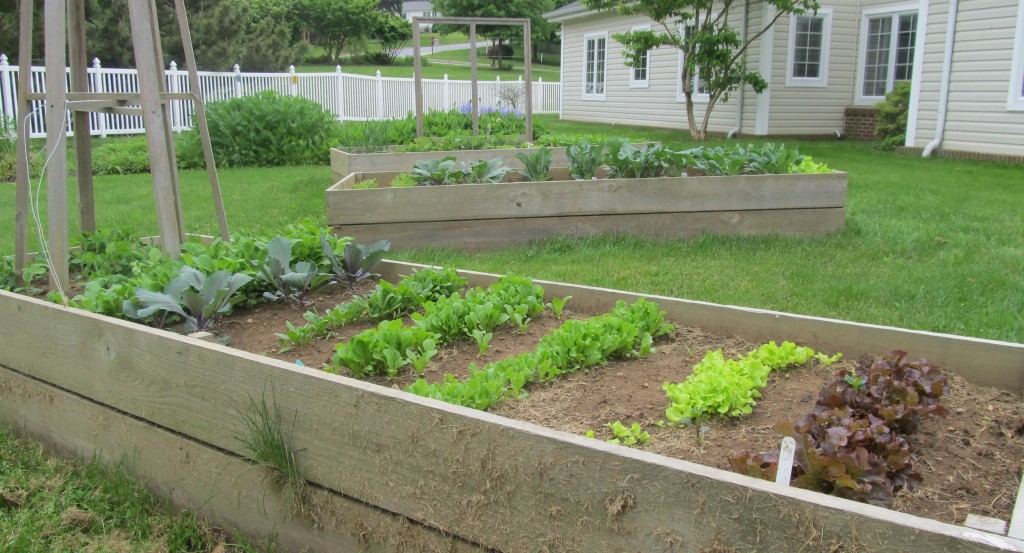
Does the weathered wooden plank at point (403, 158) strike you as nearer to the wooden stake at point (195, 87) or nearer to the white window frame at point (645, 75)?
the wooden stake at point (195, 87)

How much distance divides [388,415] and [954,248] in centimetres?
480

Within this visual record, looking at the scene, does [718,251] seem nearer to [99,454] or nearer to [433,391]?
[433,391]

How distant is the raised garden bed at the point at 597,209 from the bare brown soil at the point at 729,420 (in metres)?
2.48

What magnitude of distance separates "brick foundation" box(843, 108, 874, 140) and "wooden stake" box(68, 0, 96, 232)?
1465 cm

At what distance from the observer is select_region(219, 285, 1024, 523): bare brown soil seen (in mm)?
1925

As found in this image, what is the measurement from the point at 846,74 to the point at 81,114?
15150mm

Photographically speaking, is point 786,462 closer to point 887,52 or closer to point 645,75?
point 887,52

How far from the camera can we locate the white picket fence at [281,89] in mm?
17016

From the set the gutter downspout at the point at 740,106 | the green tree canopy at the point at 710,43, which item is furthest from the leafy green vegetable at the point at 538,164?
the gutter downspout at the point at 740,106

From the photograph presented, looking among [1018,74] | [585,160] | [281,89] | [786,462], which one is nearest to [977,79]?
→ [1018,74]

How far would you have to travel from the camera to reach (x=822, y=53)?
15.5 meters

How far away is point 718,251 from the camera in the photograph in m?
5.39

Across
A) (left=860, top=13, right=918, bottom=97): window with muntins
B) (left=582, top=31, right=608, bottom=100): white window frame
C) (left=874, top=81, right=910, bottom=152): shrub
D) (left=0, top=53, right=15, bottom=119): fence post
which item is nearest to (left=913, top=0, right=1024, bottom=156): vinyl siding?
(left=874, top=81, right=910, bottom=152): shrub

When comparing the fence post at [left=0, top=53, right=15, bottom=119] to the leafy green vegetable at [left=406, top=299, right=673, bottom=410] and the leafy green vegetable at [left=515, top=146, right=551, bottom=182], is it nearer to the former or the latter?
the leafy green vegetable at [left=515, top=146, right=551, bottom=182]
